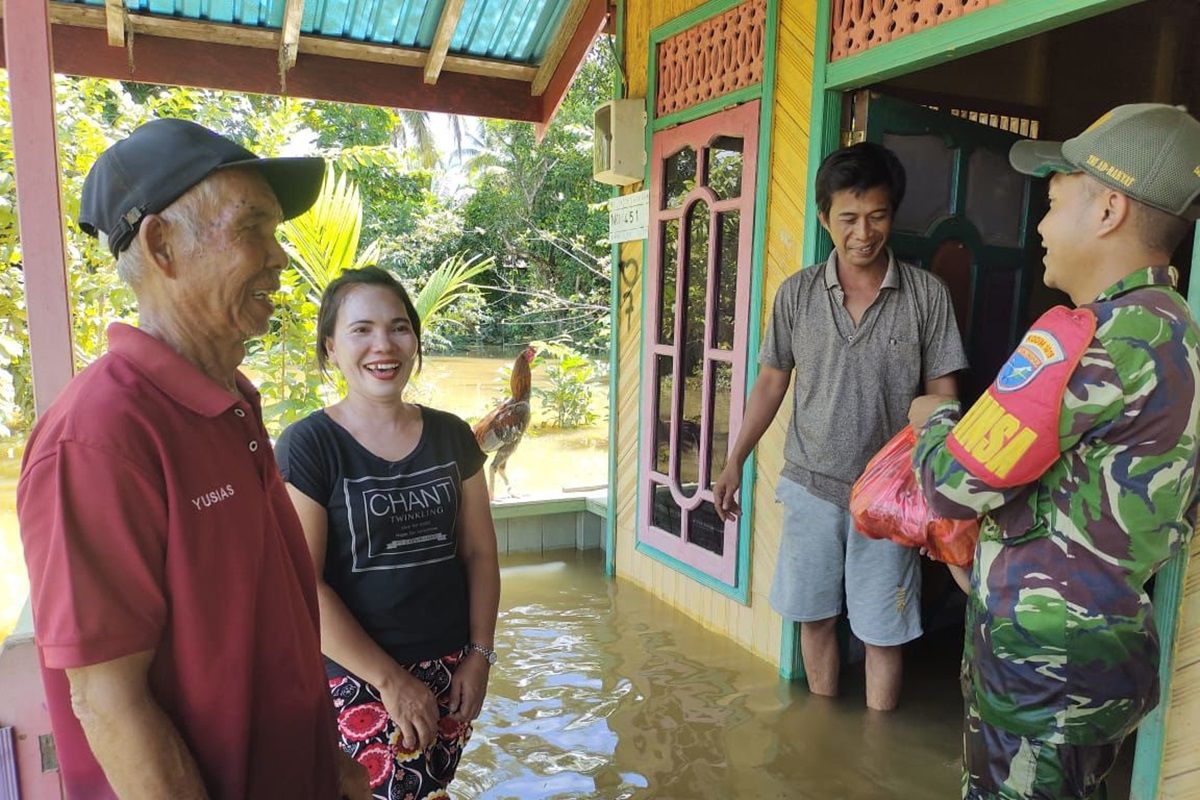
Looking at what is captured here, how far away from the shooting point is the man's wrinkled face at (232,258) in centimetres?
97

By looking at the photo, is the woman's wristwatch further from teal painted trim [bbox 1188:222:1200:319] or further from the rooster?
the rooster

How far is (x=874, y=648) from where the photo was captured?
267 centimetres

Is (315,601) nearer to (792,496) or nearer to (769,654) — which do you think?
(792,496)

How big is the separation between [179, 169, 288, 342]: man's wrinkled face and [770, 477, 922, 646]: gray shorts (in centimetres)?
200

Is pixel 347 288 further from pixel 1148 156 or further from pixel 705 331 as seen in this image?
pixel 705 331

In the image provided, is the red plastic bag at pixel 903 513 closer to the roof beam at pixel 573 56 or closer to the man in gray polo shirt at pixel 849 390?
the man in gray polo shirt at pixel 849 390

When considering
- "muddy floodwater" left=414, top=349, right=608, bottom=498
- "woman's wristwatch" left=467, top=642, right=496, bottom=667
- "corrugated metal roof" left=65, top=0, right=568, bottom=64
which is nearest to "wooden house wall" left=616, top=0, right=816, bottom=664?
"corrugated metal roof" left=65, top=0, right=568, bottom=64

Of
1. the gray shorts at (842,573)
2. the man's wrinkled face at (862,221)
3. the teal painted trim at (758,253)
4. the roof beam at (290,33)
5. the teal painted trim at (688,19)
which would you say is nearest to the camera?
the man's wrinkled face at (862,221)

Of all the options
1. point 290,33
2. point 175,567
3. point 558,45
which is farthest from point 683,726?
point 290,33

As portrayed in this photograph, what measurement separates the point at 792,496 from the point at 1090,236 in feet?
4.71

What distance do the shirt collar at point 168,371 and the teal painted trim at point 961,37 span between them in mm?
1983

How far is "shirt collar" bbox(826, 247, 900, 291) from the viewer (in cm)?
241

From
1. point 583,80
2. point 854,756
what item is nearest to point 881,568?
point 854,756

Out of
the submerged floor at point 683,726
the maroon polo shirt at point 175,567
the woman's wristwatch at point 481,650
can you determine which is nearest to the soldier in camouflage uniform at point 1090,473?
the woman's wristwatch at point 481,650
